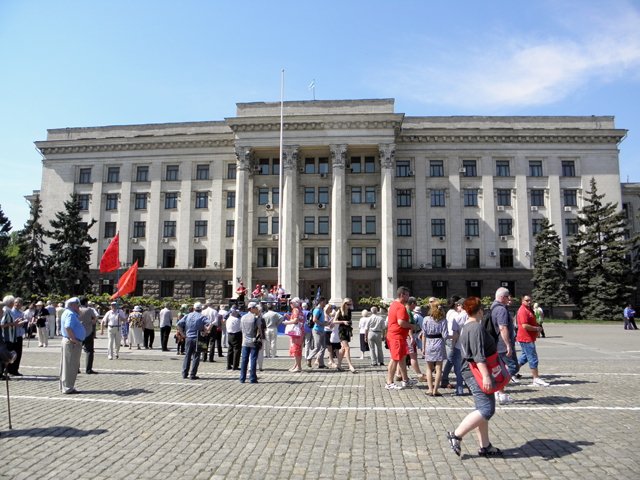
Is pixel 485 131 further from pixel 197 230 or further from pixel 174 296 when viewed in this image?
pixel 174 296

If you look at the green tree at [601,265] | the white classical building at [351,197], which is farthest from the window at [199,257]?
the green tree at [601,265]

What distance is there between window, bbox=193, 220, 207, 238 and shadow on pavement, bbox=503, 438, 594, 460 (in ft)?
151

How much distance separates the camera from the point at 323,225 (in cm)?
4800

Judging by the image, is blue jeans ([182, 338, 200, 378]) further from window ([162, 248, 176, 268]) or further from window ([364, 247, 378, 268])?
window ([162, 248, 176, 268])

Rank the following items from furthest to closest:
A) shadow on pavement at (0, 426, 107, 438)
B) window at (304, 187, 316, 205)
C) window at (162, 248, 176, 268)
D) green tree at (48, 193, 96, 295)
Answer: window at (162, 248, 176, 268) → window at (304, 187, 316, 205) → green tree at (48, 193, 96, 295) → shadow on pavement at (0, 426, 107, 438)

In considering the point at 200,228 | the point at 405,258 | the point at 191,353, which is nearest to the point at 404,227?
the point at 405,258

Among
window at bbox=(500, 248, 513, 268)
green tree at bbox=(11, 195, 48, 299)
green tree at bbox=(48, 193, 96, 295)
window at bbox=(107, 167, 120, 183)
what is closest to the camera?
green tree at bbox=(48, 193, 96, 295)

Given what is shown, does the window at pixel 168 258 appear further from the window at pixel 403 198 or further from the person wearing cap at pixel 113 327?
the person wearing cap at pixel 113 327

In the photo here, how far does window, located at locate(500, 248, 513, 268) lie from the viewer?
155 ft

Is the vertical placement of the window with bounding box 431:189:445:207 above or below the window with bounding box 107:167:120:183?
below

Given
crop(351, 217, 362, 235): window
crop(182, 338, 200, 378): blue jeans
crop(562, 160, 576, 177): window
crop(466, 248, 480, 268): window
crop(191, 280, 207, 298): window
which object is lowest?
crop(182, 338, 200, 378): blue jeans

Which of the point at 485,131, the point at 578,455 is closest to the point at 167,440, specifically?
the point at 578,455

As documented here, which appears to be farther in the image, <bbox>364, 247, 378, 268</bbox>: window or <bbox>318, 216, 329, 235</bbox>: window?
<bbox>318, 216, 329, 235</bbox>: window

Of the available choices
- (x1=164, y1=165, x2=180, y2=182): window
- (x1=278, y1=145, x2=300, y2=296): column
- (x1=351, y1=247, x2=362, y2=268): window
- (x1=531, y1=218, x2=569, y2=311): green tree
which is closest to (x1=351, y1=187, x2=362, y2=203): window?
(x1=351, y1=247, x2=362, y2=268): window
